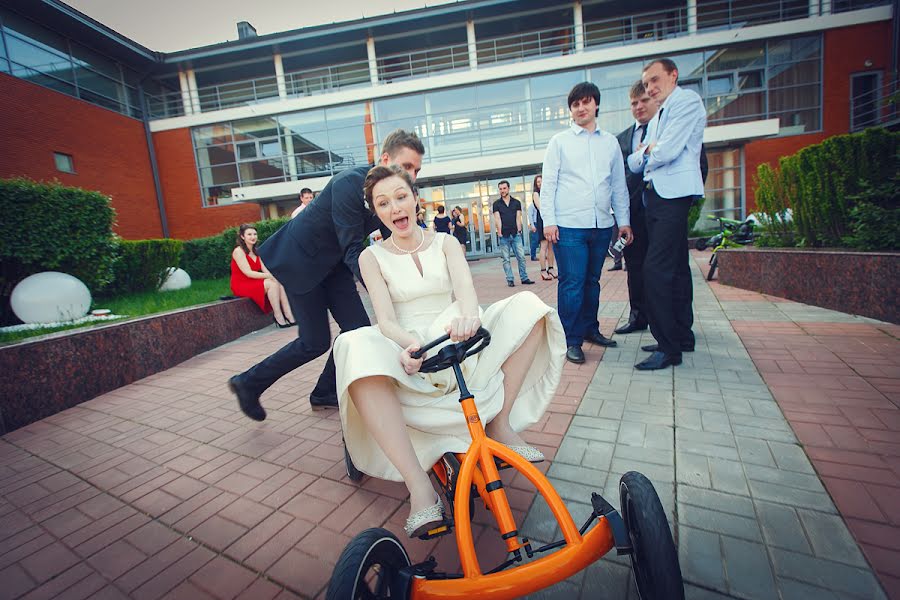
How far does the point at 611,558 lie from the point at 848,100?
76.9 ft

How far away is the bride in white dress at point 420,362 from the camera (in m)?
1.53

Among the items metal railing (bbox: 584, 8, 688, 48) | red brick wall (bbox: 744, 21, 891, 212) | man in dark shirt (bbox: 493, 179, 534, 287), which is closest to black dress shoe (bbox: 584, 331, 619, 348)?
man in dark shirt (bbox: 493, 179, 534, 287)

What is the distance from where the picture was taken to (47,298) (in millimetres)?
4453

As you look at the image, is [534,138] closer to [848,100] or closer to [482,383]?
[848,100]

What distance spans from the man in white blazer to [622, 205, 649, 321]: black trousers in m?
0.54

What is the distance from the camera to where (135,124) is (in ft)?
61.5

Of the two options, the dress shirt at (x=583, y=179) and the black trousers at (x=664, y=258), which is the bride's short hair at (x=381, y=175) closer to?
the dress shirt at (x=583, y=179)

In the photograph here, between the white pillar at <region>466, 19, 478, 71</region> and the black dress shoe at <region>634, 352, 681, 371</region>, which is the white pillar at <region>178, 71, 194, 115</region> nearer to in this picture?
the white pillar at <region>466, 19, 478, 71</region>

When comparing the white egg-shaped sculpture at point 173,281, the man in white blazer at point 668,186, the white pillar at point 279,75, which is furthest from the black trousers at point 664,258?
the white pillar at point 279,75

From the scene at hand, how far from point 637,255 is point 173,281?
326 inches

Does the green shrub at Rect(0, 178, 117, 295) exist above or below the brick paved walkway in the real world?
above

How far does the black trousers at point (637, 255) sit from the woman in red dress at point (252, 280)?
452 centimetres

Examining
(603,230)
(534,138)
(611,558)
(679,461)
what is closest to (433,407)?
(611,558)

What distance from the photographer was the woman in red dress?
19.0 feet
